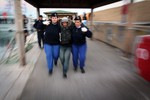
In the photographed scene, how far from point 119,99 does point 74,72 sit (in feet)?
7.43

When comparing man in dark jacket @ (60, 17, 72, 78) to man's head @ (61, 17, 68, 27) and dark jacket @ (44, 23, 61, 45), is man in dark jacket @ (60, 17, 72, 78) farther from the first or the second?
dark jacket @ (44, 23, 61, 45)

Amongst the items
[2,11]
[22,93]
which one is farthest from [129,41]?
[2,11]

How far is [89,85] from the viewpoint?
5.05 m

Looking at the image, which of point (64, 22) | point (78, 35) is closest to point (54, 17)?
point (64, 22)

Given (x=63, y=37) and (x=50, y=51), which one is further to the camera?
(x=50, y=51)

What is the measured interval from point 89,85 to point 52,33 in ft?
5.87

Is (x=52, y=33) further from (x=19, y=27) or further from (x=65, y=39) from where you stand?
(x=19, y=27)

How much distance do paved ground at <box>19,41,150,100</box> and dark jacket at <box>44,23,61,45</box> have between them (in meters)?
1.00

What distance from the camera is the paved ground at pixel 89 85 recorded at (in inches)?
171

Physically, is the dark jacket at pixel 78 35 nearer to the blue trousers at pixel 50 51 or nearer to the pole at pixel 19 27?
the blue trousers at pixel 50 51

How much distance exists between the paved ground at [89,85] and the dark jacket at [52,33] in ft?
3.29

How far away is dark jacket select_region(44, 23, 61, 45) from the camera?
227 inches

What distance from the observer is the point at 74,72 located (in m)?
6.24

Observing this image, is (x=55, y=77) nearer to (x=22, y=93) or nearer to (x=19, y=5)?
(x=22, y=93)
